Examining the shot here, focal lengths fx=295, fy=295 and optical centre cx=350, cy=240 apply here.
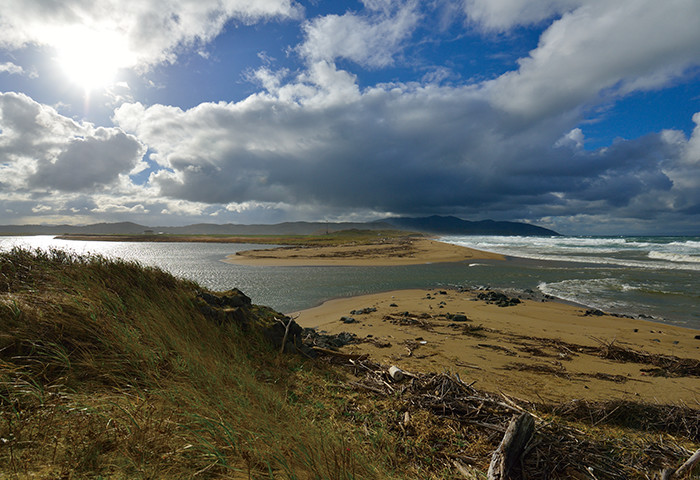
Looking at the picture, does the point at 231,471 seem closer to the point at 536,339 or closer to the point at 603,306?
the point at 536,339

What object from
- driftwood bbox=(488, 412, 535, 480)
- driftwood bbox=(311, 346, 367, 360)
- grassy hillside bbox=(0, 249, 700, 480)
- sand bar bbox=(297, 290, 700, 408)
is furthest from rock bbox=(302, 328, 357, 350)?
driftwood bbox=(488, 412, 535, 480)

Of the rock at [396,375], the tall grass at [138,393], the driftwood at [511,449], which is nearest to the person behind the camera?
the tall grass at [138,393]

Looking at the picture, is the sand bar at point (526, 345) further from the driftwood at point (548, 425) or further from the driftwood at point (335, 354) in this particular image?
the driftwood at point (548, 425)

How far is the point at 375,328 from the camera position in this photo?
1083cm

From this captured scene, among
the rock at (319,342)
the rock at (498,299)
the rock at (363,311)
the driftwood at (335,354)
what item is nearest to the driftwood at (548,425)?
the driftwood at (335,354)

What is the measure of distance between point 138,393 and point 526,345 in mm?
9851

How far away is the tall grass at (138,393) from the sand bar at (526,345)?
153 inches

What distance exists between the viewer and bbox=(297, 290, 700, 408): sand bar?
632cm

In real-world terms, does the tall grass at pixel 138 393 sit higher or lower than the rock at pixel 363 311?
higher

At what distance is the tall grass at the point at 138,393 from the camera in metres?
2.38

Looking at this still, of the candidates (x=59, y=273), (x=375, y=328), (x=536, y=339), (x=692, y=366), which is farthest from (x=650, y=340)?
(x=59, y=273)

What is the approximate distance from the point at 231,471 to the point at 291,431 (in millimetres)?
658

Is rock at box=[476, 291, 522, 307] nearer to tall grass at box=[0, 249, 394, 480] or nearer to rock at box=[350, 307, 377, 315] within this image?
rock at box=[350, 307, 377, 315]

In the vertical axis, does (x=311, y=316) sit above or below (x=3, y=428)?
below
